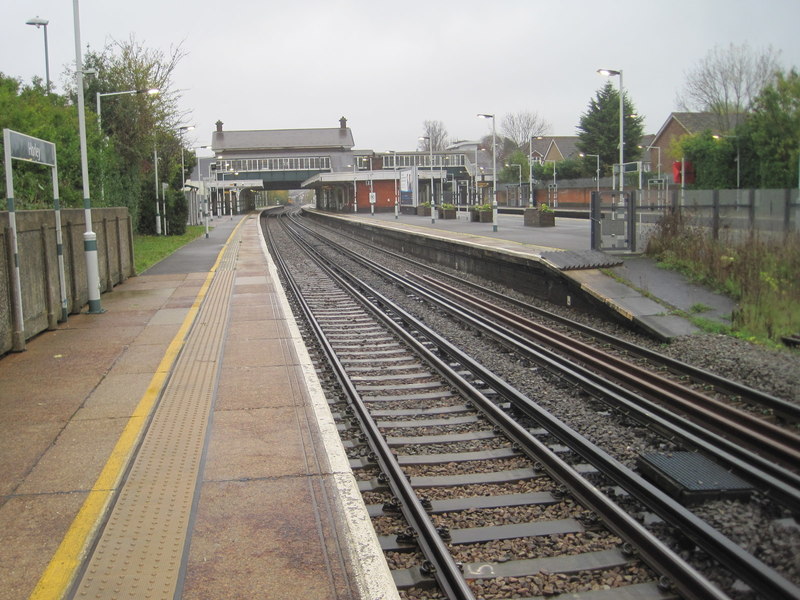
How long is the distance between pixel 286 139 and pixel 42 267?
117m

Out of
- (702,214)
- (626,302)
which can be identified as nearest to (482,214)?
(702,214)

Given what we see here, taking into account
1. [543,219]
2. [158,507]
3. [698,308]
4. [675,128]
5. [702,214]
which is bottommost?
[158,507]

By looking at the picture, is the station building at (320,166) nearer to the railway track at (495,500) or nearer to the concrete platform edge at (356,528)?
the railway track at (495,500)

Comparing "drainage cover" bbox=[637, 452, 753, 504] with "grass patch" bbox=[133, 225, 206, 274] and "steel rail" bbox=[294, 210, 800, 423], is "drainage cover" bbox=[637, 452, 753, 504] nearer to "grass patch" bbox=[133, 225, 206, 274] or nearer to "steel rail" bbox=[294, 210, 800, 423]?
"steel rail" bbox=[294, 210, 800, 423]

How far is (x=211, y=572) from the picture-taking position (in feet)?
14.1

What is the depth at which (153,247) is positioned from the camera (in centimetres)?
3250

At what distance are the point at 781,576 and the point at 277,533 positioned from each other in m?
2.91

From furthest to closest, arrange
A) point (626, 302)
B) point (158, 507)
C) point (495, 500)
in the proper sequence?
point (626, 302) < point (495, 500) < point (158, 507)

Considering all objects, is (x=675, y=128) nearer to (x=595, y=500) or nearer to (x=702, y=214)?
(x=702, y=214)

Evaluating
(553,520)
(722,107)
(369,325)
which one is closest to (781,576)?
(553,520)

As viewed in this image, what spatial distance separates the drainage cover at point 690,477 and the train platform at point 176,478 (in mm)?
2364

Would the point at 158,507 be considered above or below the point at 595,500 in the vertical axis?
above

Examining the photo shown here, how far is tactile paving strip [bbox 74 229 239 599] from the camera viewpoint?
13.6 ft

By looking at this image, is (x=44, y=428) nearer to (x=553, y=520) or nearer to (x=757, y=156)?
(x=553, y=520)
